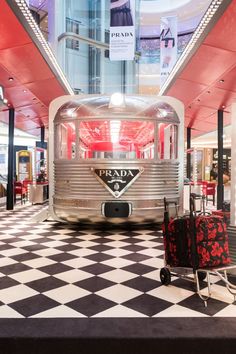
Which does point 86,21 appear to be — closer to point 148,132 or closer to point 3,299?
point 148,132

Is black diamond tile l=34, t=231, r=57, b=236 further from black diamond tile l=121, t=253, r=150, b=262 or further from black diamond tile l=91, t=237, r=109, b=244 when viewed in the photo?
black diamond tile l=121, t=253, r=150, b=262

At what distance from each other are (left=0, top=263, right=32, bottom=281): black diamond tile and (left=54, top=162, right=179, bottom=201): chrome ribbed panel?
7.84ft

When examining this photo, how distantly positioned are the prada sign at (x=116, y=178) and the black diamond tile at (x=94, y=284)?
2.78 meters

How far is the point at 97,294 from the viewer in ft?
11.3

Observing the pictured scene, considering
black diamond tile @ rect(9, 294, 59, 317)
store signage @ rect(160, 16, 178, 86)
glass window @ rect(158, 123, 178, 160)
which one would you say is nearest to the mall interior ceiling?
glass window @ rect(158, 123, 178, 160)

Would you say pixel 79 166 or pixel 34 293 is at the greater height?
pixel 79 166

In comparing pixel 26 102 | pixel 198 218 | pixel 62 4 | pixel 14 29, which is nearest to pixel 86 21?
pixel 62 4

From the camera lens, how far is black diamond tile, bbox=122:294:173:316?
10.0 feet

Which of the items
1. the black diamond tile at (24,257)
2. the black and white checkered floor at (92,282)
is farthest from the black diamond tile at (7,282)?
the black diamond tile at (24,257)

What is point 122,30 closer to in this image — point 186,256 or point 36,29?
point 36,29

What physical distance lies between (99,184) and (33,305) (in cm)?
363

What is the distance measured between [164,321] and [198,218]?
101 cm

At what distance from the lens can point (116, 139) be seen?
8.22 m
